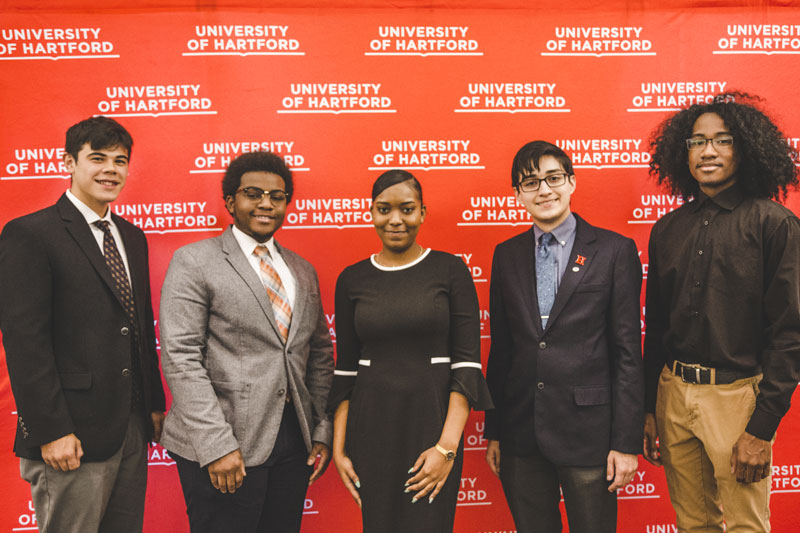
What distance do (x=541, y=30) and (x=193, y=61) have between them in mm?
1848

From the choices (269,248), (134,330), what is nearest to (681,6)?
(269,248)

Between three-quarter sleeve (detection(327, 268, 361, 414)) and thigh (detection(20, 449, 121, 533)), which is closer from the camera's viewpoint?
thigh (detection(20, 449, 121, 533))

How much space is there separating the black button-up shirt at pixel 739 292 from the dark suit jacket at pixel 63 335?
220cm

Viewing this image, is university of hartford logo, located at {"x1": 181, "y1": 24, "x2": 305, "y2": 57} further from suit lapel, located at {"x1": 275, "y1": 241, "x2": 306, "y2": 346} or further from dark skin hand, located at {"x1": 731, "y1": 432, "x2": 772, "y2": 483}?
dark skin hand, located at {"x1": 731, "y1": 432, "x2": 772, "y2": 483}

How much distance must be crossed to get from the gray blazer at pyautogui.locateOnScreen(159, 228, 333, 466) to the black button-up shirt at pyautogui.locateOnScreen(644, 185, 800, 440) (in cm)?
156

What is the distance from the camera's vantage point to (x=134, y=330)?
2082 mm

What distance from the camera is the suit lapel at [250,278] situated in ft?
6.50

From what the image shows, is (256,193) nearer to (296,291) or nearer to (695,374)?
(296,291)

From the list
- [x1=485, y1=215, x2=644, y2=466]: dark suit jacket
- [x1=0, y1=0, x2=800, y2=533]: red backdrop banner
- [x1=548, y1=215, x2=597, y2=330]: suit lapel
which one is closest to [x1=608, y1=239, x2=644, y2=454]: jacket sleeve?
[x1=485, y1=215, x2=644, y2=466]: dark suit jacket

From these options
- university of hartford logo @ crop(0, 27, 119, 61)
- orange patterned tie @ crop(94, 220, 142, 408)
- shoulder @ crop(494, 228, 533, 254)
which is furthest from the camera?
university of hartford logo @ crop(0, 27, 119, 61)

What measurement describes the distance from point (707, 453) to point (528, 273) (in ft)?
3.28

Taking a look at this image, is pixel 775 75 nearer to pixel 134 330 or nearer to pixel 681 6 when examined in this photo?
pixel 681 6

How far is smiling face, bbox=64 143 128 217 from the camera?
6.72 feet

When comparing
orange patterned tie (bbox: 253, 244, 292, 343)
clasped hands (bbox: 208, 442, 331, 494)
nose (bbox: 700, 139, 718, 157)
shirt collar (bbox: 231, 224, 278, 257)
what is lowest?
clasped hands (bbox: 208, 442, 331, 494)
